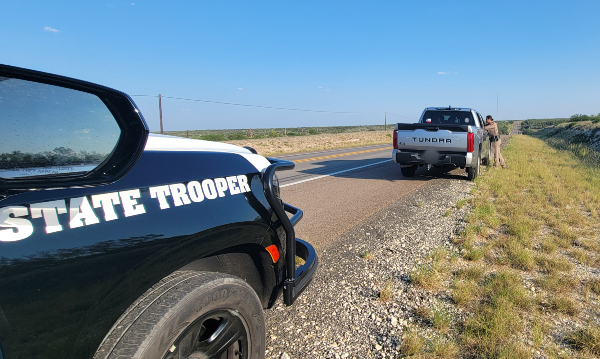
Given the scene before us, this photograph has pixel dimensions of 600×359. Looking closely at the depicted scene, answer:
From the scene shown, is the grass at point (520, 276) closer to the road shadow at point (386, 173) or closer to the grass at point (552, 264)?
the grass at point (552, 264)

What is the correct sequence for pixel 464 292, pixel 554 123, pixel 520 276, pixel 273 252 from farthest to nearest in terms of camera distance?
1. pixel 554 123
2. pixel 520 276
3. pixel 464 292
4. pixel 273 252

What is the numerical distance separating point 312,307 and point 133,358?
203cm

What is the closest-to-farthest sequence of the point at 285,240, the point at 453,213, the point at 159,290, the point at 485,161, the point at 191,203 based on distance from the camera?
1. the point at 159,290
2. the point at 191,203
3. the point at 285,240
4. the point at 453,213
5. the point at 485,161

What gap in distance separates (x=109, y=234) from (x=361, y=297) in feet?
8.24

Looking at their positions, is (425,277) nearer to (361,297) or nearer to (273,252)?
(361,297)

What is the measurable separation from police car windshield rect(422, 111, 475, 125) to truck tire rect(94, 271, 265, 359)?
985 cm

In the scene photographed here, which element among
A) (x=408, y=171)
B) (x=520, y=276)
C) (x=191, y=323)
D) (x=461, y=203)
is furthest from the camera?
(x=408, y=171)

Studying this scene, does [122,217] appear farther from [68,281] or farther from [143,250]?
[68,281]

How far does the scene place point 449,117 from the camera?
1076cm

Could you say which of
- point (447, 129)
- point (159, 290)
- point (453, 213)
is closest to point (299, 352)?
point (159, 290)

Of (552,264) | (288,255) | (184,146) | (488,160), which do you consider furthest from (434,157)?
(184,146)

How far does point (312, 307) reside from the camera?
3.17 m

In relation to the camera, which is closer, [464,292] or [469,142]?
[464,292]

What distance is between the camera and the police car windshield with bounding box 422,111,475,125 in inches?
416
